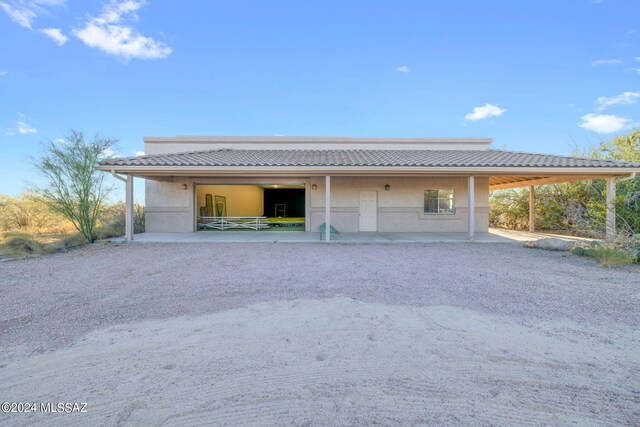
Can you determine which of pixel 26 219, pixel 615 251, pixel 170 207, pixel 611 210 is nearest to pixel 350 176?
pixel 170 207

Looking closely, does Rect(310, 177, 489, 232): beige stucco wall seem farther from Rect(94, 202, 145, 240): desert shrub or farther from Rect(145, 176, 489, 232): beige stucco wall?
Rect(94, 202, 145, 240): desert shrub

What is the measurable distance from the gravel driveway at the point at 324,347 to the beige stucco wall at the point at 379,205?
8018 mm

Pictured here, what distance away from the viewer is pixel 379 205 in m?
14.7

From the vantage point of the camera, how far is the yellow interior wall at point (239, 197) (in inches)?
691

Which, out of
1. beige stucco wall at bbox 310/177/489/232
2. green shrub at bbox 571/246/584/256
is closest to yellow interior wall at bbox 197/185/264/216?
beige stucco wall at bbox 310/177/489/232

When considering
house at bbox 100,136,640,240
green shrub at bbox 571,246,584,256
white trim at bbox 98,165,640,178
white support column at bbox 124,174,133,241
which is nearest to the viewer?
green shrub at bbox 571,246,584,256

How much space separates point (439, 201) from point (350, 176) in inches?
178

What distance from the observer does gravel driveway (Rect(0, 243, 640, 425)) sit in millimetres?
2322

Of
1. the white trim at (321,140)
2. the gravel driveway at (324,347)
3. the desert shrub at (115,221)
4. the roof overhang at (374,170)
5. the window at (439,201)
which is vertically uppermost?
the white trim at (321,140)

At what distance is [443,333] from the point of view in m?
3.64

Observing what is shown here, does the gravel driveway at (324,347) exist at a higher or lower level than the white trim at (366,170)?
lower

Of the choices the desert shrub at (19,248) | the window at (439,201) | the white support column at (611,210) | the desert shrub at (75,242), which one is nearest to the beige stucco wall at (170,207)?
the desert shrub at (75,242)

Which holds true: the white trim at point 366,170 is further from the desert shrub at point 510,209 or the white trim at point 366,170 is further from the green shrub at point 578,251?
the desert shrub at point 510,209

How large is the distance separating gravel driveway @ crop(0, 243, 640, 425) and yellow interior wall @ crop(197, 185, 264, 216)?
1118cm
